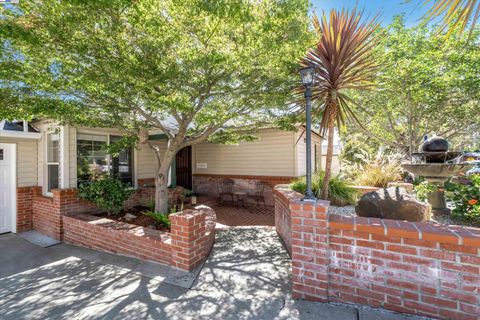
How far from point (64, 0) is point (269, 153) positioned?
7.14 metres

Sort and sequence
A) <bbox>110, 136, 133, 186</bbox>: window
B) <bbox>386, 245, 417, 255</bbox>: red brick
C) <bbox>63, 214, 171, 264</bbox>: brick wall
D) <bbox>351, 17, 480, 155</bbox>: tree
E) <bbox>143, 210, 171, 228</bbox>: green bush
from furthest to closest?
1. <bbox>351, 17, 480, 155</bbox>: tree
2. <bbox>110, 136, 133, 186</bbox>: window
3. <bbox>143, 210, 171, 228</bbox>: green bush
4. <bbox>63, 214, 171, 264</bbox>: brick wall
5. <bbox>386, 245, 417, 255</bbox>: red brick

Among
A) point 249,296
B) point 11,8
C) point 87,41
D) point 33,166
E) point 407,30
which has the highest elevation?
point 407,30

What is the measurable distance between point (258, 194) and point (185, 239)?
224 inches

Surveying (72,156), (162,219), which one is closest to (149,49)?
(162,219)

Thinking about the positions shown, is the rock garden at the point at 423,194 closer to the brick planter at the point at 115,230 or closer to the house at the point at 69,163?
the brick planter at the point at 115,230

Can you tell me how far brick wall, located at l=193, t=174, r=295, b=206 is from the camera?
8.78 meters

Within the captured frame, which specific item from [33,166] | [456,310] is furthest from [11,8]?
[456,310]

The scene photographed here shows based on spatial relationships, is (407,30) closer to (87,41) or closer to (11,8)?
(87,41)

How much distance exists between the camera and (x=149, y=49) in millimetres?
3717

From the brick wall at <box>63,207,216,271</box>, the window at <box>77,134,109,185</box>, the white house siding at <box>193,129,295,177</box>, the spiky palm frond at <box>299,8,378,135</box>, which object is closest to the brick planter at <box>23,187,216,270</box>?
the brick wall at <box>63,207,216,271</box>

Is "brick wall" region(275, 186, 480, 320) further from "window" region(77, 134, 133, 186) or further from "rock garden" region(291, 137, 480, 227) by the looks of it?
"window" region(77, 134, 133, 186)

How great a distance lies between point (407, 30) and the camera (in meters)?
10.4

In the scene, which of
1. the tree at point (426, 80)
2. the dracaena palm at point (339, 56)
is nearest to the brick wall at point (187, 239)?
the dracaena palm at point (339, 56)

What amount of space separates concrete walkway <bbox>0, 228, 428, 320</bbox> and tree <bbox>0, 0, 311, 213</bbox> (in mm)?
2715
